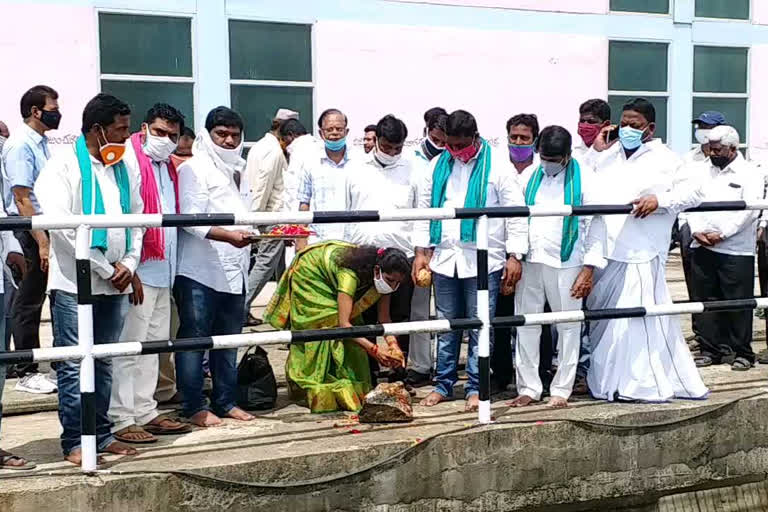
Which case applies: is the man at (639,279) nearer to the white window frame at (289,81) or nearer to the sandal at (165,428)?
the sandal at (165,428)

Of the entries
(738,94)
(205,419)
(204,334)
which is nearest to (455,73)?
(738,94)

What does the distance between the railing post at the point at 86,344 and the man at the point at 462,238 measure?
201cm

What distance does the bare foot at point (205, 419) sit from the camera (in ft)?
17.3

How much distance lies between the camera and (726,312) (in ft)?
23.1

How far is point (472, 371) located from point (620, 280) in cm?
97

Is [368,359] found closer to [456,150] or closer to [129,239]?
[456,150]

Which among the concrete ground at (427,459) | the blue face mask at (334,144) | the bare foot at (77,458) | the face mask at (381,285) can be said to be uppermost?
the blue face mask at (334,144)

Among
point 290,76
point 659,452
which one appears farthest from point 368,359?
point 290,76

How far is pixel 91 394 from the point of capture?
429cm

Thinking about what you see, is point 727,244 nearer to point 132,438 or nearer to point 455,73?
point 132,438

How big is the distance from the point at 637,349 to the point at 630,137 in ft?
3.86

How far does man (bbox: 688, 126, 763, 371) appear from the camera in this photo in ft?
22.8

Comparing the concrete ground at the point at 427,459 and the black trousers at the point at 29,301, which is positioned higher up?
the black trousers at the point at 29,301

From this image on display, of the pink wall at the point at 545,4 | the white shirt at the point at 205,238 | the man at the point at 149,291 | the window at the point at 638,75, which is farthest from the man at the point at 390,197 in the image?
the window at the point at 638,75
